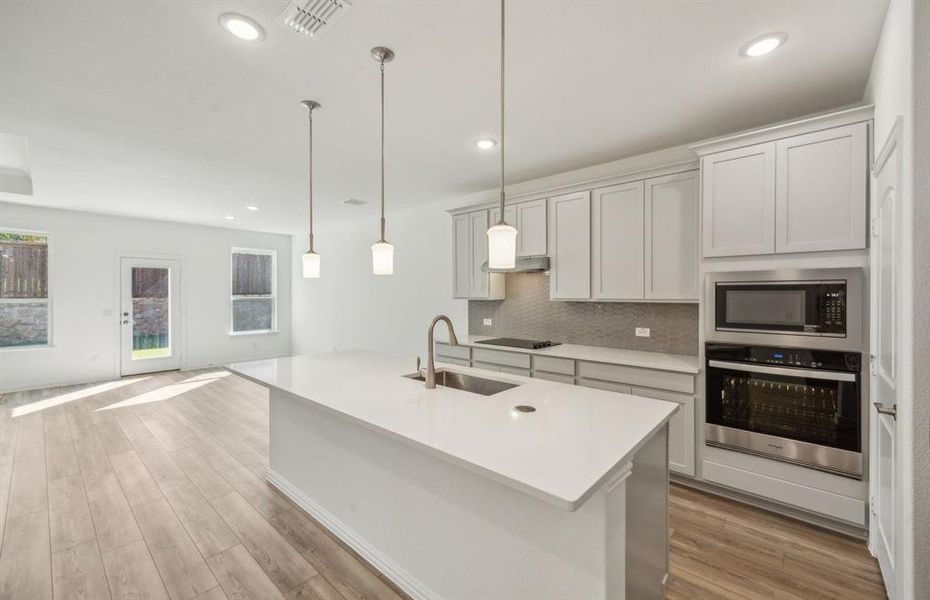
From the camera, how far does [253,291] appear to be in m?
8.09

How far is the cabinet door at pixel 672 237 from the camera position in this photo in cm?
303

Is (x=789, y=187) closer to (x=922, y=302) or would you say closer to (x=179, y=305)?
(x=922, y=302)

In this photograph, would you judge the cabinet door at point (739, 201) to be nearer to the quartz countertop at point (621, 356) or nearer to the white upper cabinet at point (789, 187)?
the white upper cabinet at point (789, 187)

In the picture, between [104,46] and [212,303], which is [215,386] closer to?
[212,303]

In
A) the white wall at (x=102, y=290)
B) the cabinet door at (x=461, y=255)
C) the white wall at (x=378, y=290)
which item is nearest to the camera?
the cabinet door at (x=461, y=255)

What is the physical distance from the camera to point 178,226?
6973 millimetres

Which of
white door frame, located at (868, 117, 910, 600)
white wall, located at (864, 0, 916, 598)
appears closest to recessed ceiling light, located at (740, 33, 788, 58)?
white wall, located at (864, 0, 916, 598)

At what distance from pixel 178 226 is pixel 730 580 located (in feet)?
27.7

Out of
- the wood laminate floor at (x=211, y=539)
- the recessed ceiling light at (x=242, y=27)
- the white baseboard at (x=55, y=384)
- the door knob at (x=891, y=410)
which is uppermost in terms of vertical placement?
the recessed ceiling light at (x=242, y=27)

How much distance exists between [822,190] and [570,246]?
→ 1.78 m

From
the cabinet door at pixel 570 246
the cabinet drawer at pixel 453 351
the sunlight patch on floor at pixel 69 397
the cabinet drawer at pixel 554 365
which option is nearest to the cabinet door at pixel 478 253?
the cabinet drawer at pixel 453 351

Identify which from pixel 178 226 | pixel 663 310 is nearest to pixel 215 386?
pixel 178 226

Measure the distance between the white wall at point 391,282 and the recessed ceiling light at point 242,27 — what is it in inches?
106

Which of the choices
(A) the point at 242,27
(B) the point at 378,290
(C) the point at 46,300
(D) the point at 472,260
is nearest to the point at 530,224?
(D) the point at 472,260
